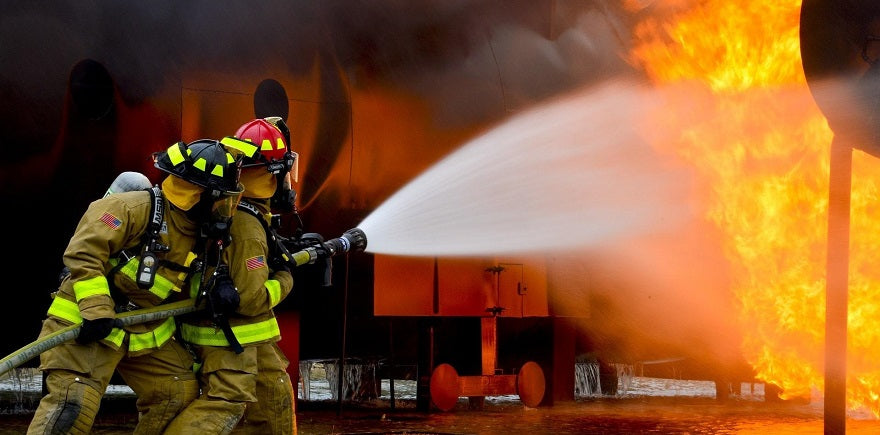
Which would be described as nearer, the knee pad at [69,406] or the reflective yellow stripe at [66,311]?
the knee pad at [69,406]

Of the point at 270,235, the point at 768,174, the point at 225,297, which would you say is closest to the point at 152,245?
the point at 225,297

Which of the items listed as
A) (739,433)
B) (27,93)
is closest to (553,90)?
(739,433)

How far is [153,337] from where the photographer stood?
507 cm

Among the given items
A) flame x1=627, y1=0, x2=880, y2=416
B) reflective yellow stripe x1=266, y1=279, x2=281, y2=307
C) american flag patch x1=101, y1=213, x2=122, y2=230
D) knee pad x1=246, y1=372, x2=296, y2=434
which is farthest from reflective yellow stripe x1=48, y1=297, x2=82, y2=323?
flame x1=627, y1=0, x2=880, y2=416

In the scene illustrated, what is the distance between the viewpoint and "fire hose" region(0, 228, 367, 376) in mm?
4559

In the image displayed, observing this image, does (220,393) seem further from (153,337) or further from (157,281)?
(157,281)

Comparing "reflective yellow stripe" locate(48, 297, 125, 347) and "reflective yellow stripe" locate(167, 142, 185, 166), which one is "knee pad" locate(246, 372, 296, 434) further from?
"reflective yellow stripe" locate(167, 142, 185, 166)

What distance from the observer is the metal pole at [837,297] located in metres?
5.61

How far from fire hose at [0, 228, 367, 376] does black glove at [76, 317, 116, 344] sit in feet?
0.12

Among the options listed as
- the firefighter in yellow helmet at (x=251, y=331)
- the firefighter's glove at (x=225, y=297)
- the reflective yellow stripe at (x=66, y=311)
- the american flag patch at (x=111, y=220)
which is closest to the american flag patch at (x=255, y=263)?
the firefighter in yellow helmet at (x=251, y=331)

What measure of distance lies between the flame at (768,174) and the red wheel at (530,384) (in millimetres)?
1970

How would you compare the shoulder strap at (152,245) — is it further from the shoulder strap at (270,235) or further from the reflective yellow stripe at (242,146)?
the shoulder strap at (270,235)

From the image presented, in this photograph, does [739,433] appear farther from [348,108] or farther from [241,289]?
[241,289]

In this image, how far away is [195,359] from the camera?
536 centimetres
